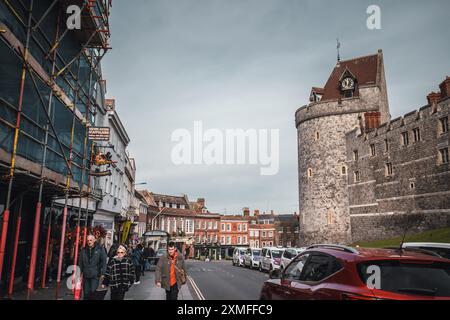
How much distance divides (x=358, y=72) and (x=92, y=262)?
4542cm

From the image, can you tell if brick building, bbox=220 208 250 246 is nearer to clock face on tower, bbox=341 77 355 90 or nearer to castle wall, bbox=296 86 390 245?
castle wall, bbox=296 86 390 245

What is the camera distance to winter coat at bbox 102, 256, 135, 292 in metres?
8.12

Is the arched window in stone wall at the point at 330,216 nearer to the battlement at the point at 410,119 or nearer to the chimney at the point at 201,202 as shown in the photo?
the battlement at the point at 410,119

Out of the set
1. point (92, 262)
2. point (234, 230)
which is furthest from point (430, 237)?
point (234, 230)

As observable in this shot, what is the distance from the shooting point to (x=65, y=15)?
539 inches

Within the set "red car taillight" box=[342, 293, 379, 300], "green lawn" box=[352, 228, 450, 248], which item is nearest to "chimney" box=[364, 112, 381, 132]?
"green lawn" box=[352, 228, 450, 248]

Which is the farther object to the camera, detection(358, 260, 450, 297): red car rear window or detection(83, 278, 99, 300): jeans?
detection(83, 278, 99, 300): jeans

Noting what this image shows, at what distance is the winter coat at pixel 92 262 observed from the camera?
9121 mm

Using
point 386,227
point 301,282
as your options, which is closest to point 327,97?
point 386,227

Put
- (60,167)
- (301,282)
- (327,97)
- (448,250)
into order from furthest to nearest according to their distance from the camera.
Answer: (327,97), (60,167), (448,250), (301,282)

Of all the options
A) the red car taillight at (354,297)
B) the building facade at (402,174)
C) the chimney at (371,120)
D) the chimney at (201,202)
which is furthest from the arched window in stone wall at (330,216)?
the chimney at (201,202)

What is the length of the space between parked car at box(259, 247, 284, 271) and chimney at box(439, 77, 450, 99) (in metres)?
18.2
